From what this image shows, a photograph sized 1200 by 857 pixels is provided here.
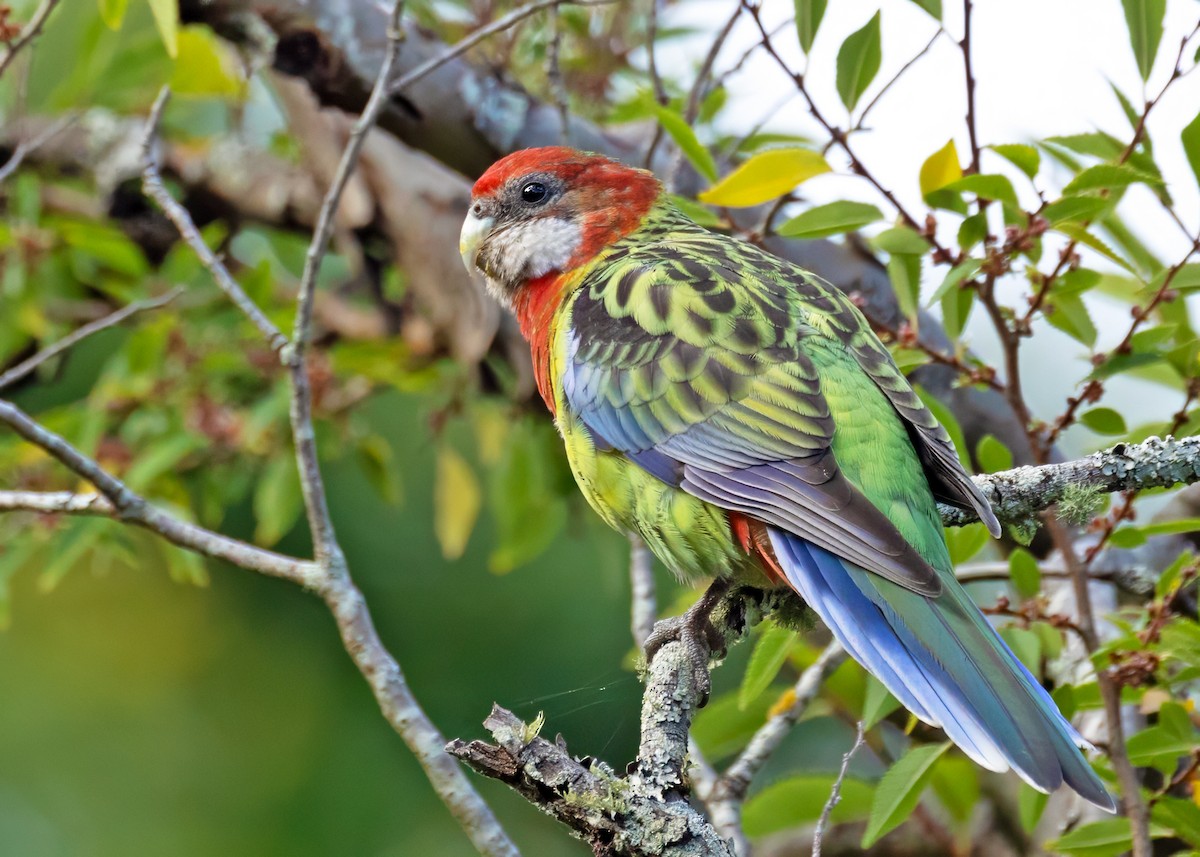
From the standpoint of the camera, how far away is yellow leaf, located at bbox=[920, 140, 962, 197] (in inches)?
116

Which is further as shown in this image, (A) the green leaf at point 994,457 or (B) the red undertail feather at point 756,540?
(A) the green leaf at point 994,457

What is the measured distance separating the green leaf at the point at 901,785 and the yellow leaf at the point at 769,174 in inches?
55.6

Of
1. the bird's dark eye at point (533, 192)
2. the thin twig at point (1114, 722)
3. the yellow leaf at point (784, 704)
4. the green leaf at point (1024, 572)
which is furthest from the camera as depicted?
the bird's dark eye at point (533, 192)

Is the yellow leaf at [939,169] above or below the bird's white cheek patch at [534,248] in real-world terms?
below

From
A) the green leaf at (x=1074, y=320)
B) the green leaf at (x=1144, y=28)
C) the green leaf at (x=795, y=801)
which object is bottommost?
the green leaf at (x=795, y=801)

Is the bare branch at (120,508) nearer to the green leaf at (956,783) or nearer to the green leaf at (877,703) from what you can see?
the green leaf at (877,703)

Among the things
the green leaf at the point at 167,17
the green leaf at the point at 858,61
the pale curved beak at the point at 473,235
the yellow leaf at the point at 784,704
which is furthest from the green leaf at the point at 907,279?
the green leaf at the point at 167,17

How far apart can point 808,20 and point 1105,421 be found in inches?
48.6

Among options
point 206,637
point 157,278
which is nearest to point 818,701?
point 157,278

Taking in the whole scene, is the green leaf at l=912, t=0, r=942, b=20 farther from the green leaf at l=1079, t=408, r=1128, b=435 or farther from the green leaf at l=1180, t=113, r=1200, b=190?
the green leaf at l=1079, t=408, r=1128, b=435

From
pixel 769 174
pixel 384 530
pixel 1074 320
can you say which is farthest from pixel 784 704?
pixel 384 530

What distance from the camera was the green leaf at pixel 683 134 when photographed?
10.3 feet

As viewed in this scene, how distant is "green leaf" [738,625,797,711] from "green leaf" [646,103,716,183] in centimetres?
125

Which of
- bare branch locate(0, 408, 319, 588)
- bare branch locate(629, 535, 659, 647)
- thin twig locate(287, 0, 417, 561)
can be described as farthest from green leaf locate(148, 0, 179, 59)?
bare branch locate(629, 535, 659, 647)
